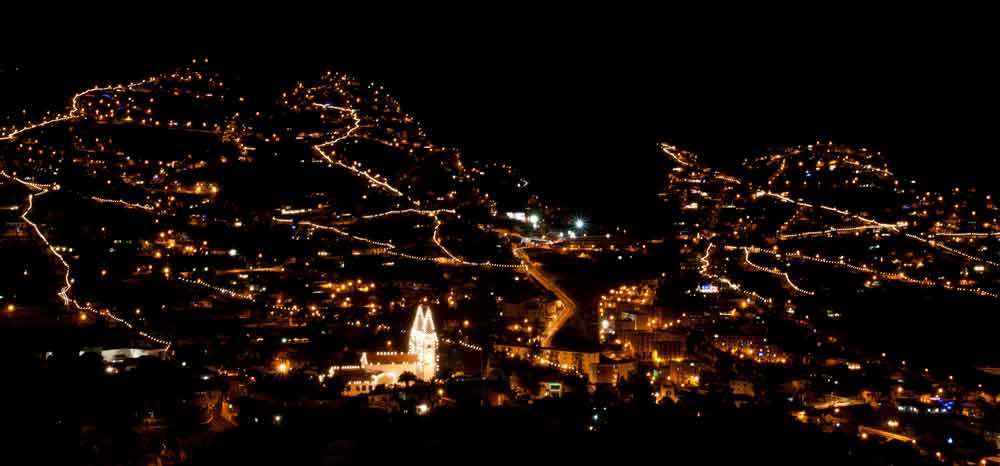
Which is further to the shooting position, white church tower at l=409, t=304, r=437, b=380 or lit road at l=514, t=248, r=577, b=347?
lit road at l=514, t=248, r=577, b=347

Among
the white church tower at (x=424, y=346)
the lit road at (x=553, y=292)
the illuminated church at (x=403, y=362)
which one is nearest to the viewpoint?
the illuminated church at (x=403, y=362)

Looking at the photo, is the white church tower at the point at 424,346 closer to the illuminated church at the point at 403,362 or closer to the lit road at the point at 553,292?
the illuminated church at the point at 403,362

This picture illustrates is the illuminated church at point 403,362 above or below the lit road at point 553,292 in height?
below

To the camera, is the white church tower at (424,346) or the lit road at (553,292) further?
→ the lit road at (553,292)

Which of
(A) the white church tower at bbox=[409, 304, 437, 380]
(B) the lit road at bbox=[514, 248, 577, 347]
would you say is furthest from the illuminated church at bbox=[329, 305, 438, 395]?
(B) the lit road at bbox=[514, 248, 577, 347]

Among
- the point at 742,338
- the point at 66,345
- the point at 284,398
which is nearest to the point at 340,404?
the point at 284,398

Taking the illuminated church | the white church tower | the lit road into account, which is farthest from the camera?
the lit road

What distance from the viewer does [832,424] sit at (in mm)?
4480

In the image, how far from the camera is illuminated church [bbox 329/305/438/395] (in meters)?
5.09

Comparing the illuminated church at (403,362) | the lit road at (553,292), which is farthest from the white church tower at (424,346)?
the lit road at (553,292)

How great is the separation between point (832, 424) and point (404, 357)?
282cm

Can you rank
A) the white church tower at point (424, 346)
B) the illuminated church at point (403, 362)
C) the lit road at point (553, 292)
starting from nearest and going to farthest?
the illuminated church at point (403, 362), the white church tower at point (424, 346), the lit road at point (553, 292)

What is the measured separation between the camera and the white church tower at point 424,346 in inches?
217

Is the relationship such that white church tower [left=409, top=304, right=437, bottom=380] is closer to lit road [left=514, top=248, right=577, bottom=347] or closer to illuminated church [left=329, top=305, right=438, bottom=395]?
illuminated church [left=329, top=305, right=438, bottom=395]
